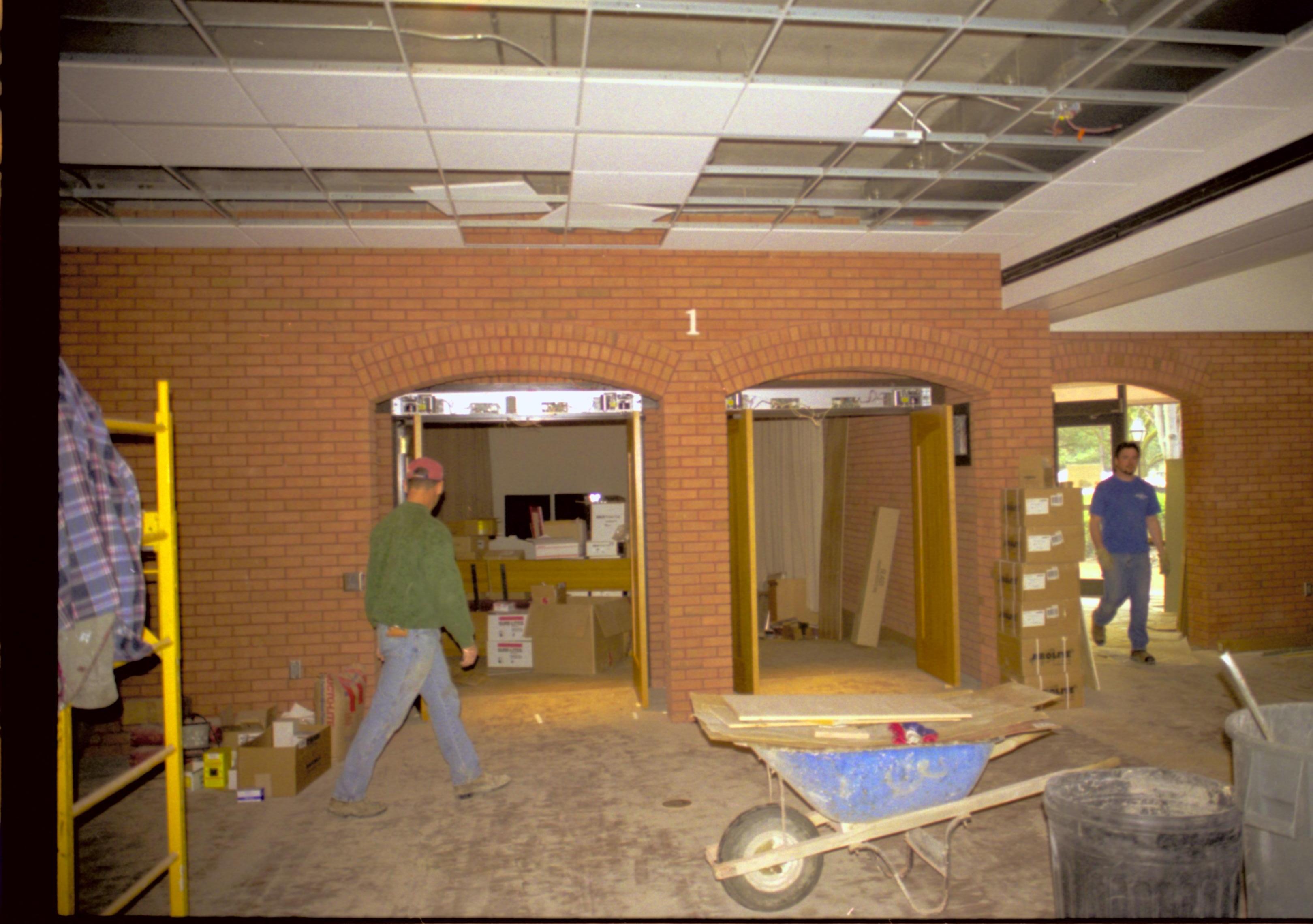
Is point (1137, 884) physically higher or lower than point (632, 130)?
lower

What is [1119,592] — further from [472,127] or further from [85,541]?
[85,541]

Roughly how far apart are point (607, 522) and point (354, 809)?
14.6 feet

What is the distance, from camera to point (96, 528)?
237 cm

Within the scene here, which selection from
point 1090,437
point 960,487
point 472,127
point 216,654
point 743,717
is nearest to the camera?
point 743,717

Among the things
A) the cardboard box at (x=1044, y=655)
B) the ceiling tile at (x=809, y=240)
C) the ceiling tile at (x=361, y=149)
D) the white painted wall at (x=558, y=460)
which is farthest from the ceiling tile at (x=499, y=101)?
the white painted wall at (x=558, y=460)

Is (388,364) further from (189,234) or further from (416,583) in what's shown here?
(416,583)

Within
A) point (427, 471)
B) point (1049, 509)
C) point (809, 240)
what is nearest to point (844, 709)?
point (427, 471)

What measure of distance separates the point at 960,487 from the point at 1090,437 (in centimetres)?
1506

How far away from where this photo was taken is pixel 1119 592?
7457 mm

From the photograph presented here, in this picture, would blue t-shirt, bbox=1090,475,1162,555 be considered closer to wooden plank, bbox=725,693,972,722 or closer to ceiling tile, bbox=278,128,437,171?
wooden plank, bbox=725,693,972,722

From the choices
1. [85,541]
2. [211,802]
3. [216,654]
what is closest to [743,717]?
[85,541]

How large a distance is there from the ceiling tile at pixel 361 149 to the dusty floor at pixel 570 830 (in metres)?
3.38

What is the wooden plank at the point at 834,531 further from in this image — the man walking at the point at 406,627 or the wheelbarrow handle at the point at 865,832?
the wheelbarrow handle at the point at 865,832

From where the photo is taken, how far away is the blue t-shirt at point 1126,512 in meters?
7.35
